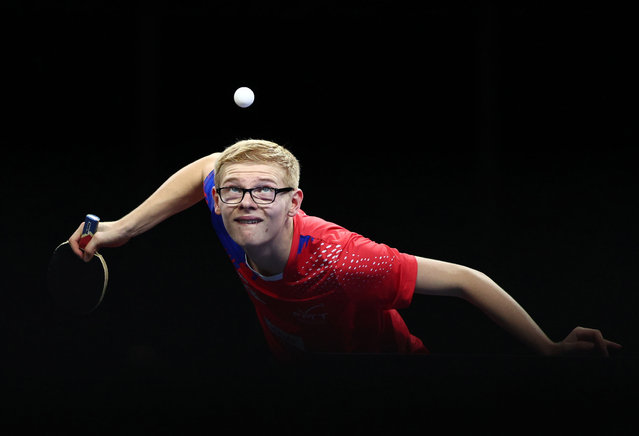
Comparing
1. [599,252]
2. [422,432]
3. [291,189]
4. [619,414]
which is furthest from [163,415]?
[599,252]

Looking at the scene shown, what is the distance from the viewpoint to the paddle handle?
215 cm

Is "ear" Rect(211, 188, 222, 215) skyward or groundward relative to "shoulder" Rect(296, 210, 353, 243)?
skyward

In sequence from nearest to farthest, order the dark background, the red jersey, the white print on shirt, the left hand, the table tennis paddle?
the left hand, the red jersey, the white print on shirt, the table tennis paddle, the dark background

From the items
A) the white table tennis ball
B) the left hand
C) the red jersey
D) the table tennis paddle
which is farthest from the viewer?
the white table tennis ball

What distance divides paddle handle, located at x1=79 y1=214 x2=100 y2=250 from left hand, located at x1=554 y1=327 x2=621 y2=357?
132 cm

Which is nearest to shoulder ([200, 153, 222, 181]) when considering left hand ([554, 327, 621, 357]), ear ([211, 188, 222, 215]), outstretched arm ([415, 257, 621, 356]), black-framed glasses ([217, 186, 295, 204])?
ear ([211, 188, 222, 215])

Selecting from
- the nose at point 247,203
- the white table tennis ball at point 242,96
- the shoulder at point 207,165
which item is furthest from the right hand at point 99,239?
the white table tennis ball at point 242,96

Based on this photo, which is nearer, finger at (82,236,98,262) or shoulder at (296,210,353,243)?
shoulder at (296,210,353,243)

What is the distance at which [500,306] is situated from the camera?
1.87 m

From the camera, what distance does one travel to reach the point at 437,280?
6.28 ft

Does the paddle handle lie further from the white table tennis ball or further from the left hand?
the left hand

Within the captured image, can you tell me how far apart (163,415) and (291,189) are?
871mm

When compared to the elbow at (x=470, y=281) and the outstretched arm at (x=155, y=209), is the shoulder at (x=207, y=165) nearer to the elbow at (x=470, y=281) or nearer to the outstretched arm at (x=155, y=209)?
the outstretched arm at (x=155, y=209)

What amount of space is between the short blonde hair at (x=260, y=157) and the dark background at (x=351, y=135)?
3.10 ft
